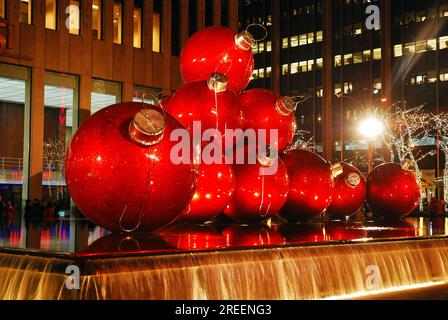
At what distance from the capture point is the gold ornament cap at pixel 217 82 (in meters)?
8.77

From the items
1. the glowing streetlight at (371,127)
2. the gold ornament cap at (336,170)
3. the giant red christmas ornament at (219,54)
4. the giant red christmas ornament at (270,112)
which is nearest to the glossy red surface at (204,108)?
the giant red christmas ornament at (270,112)

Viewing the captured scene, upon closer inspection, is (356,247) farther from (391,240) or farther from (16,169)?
(16,169)

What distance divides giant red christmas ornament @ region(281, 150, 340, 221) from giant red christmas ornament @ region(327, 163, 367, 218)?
1365 mm

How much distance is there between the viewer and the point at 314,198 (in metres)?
10.5

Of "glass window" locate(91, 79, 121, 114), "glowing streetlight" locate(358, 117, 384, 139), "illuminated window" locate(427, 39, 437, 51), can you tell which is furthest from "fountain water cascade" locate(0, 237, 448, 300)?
"illuminated window" locate(427, 39, 437, 51)

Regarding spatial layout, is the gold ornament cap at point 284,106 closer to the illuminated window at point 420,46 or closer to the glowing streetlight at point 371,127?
the glowing streetlight at point 371,127

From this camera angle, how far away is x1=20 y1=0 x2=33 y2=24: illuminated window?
26422mm

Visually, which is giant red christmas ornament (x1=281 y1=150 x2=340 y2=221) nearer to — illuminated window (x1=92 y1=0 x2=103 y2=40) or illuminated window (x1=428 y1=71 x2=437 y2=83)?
illuminated window (x1=92 y1=0 x2=103 y2=40)

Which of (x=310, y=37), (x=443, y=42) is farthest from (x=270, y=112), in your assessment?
(x=310, y=37)

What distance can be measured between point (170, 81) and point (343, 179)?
2086 cm

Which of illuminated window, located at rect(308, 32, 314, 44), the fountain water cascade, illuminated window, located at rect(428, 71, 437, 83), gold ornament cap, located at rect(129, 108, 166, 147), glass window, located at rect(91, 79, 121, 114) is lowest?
the fountain water cascade

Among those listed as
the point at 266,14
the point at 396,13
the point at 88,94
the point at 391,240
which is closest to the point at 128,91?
the point at 88,94

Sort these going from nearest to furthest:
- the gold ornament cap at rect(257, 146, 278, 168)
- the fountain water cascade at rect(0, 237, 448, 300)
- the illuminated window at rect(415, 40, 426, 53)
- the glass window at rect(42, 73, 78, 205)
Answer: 1. the fountain water cascade at rect(0, 237, 448, 300)
2. the gold ornament cap at rect(257, 146, 278, 168)
3. the glass window at rect(42, 73, 78, 205)
4. the illuminated window at rect(415, 40, 426, 53)

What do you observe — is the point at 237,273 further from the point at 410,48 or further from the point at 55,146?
the point at 410,48
